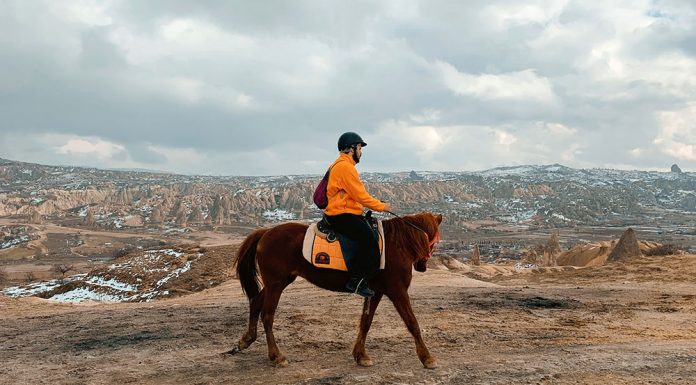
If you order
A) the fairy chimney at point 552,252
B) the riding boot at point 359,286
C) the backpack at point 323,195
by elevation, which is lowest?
the fairy chimney at point 552,252

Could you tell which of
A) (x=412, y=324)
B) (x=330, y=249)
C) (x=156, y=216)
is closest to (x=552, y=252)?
(x=412, y=324)

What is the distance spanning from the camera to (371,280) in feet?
22.8

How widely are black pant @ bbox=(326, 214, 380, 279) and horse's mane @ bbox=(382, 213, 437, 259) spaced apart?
474 millimetres

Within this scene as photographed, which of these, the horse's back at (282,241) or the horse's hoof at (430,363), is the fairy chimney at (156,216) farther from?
the horse's hoof at (430,363)

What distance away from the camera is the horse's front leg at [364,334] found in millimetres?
6832

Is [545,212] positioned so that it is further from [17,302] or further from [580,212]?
[17,302]

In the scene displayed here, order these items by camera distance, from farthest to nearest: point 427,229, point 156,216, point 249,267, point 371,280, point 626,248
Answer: point 156,216 → point 626,248 → point 249,267 → point 427,229 → point 371,280

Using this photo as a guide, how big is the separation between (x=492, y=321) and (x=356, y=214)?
477 cm

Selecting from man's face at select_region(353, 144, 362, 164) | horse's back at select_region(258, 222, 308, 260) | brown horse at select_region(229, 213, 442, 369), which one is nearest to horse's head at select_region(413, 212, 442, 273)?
brown horse at select_region(229, 213, 442, 369)

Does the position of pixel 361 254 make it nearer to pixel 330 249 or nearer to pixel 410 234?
pixel 330 249

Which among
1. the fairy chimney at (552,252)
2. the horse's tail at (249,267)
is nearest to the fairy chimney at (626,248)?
the fairy chimney at (552,252)

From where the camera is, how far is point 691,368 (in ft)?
21.6

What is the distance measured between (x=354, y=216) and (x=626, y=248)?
29094 mm

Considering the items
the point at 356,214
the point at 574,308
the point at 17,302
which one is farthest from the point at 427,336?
the point at 17,302
